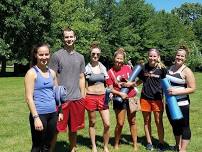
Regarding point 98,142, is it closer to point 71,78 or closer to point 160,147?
point 160,147

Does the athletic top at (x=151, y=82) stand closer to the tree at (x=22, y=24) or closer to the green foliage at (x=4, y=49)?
the tree at (x=22, y=24)

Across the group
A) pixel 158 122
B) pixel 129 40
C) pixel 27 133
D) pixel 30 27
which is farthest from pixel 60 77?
pixel 129 40

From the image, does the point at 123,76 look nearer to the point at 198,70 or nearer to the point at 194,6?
the point at 198,70

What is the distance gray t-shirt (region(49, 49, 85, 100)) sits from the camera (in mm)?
7922

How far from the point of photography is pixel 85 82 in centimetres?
Result: 868

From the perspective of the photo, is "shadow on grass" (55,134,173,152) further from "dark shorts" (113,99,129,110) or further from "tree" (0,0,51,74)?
"tree" (0,0,51,74)

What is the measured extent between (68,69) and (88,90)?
3.04 feet

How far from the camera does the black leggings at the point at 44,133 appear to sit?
6.58 meters

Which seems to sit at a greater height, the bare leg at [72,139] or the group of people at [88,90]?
the group of people at [88,90]

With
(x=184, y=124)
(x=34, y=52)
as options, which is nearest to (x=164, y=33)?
(x=184, y=124)

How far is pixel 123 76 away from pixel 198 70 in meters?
66.1

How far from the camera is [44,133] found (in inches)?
263

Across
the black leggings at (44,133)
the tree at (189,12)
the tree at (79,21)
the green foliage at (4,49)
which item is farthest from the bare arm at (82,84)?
the tree at (189,12)

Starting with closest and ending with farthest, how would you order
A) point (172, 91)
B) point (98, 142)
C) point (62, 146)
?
point (172, 91) → point (62, 146) → point (98, 142)
